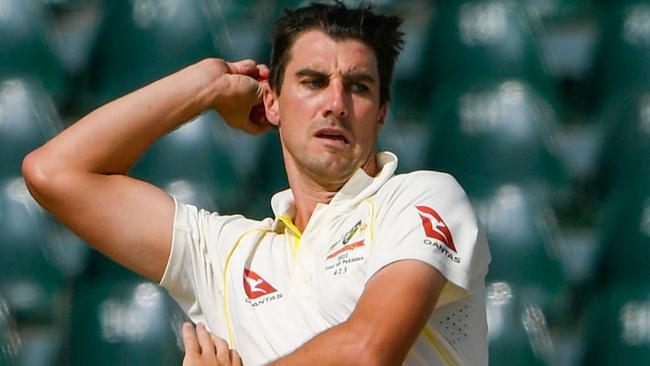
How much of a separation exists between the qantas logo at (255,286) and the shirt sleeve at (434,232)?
20 cm

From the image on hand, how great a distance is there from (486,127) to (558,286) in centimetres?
31

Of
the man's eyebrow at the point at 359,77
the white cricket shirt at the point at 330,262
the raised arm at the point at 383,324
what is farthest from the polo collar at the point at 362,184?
the raised arm at the point at 383,324

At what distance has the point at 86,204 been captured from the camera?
216 centimetres

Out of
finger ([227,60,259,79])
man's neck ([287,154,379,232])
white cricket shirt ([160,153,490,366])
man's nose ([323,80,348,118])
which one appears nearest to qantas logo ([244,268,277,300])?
white cricket shirt ([160,153,490,366])

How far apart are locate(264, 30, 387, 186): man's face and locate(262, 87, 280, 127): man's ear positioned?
4 centimetres

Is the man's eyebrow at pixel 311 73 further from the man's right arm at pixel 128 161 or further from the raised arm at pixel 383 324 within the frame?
the raised arm at pixel 383 324

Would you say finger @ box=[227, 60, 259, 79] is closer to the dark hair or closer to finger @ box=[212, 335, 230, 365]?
the dark hair

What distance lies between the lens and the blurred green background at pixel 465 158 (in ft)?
8.11

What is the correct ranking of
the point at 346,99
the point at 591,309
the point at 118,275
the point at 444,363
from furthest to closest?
the point at 118,275, the point at 591,309, the point at 346,99, the point at 444,363

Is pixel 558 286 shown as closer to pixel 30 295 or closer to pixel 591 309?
pixel 591 309

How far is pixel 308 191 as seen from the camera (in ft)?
7.02

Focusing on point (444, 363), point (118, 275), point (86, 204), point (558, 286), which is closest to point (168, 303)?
point (118, 275)

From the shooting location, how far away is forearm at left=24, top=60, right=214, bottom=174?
2.19 metres

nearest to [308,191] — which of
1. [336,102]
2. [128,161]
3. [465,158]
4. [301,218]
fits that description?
[301,218]
